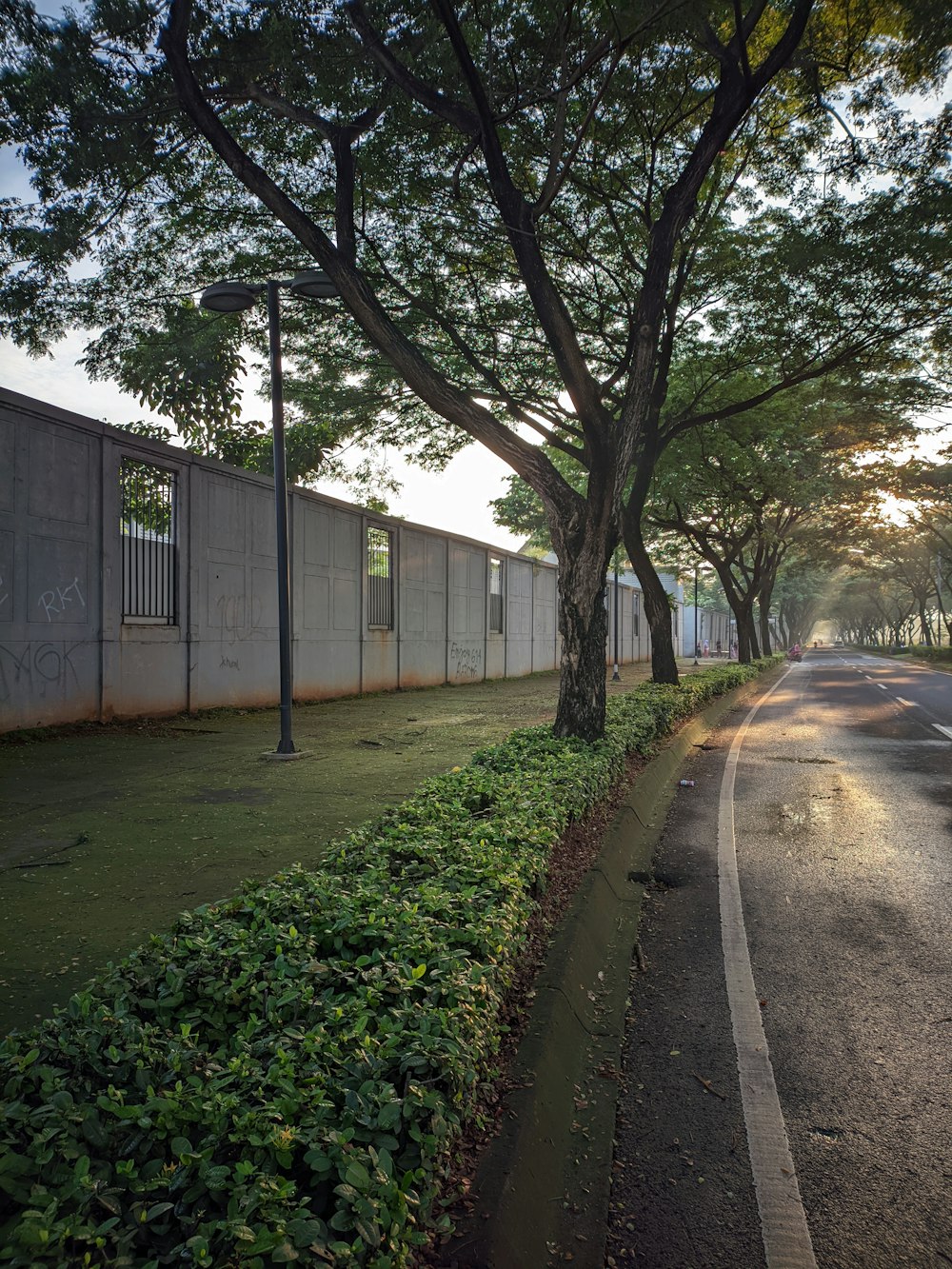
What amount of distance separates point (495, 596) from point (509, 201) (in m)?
18.3

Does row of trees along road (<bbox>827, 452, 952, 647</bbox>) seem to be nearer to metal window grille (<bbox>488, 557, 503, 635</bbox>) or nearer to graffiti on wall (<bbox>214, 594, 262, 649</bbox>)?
metal window grille (<bbox>488, 557, 503, 635</bbox>)

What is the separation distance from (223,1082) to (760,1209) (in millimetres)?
1626

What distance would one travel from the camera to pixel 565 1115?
2.84 m

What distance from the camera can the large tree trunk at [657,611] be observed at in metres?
17.3

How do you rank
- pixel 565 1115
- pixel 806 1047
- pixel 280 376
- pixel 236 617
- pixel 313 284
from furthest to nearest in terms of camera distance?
pixel 236 617
pixel 280 376
pixel 313 284
pixel 806 1047
pixel 565 1115

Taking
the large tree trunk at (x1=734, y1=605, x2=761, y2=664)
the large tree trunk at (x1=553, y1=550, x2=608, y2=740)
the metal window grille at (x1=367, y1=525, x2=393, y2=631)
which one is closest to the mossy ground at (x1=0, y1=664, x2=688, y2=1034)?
the large tree trunk at (x1=553, y1=550, x2=608, y2=740)

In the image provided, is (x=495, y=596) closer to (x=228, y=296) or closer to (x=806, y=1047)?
(x=228, y=296)

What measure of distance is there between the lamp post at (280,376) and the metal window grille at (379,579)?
905 cm

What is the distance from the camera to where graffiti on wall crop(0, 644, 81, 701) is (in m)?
9.99

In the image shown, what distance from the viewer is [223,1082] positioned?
2.09 meters

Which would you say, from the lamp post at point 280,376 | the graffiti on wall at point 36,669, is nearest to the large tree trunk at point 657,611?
the lamp post at point 280,376

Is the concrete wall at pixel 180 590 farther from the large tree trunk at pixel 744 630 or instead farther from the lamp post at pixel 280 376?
the large tree trunk at pixel 744 630

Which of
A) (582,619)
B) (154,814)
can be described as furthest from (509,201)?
(154,814)

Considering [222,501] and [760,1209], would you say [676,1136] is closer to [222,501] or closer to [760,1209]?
[760,1209]
